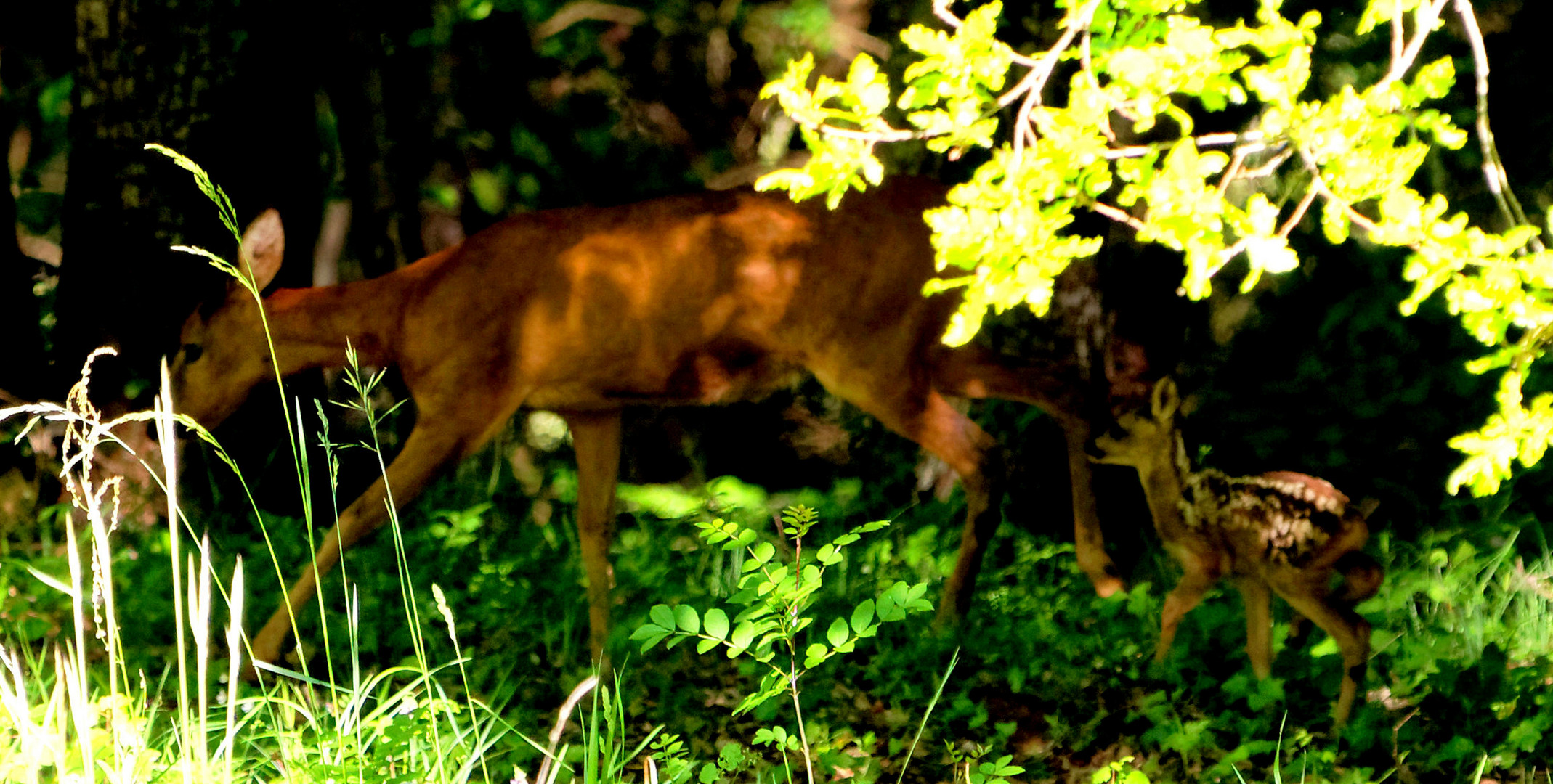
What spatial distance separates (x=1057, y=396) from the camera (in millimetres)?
4926

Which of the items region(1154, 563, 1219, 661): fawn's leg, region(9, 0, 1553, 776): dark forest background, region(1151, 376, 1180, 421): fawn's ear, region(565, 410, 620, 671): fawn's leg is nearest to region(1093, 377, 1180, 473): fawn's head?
region(1151, 376, 1180, 421): fawn's ear

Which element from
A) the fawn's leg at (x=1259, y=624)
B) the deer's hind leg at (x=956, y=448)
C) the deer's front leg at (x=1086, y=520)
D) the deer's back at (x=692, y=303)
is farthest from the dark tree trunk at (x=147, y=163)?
the fawn's leg at (x=1259, y=624)

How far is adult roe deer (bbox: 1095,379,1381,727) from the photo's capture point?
3945mm

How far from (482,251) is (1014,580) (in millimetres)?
2219

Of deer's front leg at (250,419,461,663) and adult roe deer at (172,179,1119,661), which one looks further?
adult roe deer at (172,179,1119,661)

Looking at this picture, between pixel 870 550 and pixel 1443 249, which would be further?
pixel 870 550

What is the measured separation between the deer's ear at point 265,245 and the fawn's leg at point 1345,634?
3328mm

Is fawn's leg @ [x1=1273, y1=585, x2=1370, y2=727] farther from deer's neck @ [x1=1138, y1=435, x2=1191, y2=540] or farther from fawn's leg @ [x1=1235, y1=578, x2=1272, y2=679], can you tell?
deer's neck @ [x1=1138, y1=435, x2=1191, y2=540]

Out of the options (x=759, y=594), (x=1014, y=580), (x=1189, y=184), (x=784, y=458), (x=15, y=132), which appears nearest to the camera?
(x=1189, y=184)

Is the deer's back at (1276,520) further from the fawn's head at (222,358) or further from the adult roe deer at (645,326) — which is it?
the fawn's head at (222,358)

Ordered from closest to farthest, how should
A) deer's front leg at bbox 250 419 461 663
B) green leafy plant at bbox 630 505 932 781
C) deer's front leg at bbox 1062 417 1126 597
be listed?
green leafy plant at bbox 630 505 932 781, deer's front leg at bbox 250 419 461 663, deer's front leg at bbox 1062 417 1126 597

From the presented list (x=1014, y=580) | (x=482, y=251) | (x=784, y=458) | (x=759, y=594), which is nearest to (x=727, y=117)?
(x=784, y=458)

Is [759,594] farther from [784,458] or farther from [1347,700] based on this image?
[784,458]

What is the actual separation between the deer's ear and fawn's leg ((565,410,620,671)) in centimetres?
110
